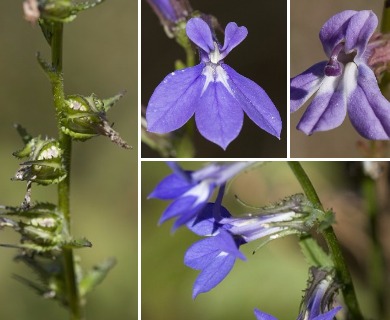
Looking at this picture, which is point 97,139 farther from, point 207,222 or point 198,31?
point 207,222

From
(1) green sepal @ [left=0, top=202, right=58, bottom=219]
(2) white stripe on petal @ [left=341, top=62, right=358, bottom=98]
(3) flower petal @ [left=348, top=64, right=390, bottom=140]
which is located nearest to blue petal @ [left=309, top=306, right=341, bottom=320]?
(3) flower petal @ [left=348, top=64, right=390, bottom=140]

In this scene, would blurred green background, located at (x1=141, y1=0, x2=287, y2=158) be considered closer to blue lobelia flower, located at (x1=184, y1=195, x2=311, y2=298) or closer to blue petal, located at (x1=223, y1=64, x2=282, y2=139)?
blue petal, located at (x1=223, y1=64, x2=282, y2=139)

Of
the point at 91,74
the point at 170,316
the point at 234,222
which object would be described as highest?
the point at 91,74

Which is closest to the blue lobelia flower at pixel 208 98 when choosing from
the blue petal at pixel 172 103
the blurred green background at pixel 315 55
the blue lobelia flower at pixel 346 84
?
the blue petal at pixel 172 103

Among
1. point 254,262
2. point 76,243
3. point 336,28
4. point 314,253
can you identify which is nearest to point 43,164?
point 76,243

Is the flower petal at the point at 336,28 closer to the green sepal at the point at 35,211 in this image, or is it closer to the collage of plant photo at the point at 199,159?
the collage of plant photo at the point at 199,159

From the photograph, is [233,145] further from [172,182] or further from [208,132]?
[172,182]

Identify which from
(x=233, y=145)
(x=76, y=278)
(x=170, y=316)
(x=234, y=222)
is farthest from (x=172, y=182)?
(x=170, y=316)
